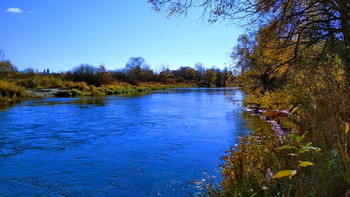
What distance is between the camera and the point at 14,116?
13.4 metres

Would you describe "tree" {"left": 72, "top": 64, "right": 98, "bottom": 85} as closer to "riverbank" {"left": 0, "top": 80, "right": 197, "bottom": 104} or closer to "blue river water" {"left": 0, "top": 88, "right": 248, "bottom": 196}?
"riverbank" {"left": 0, "top": 80, "right": 197, "bottom": 104}

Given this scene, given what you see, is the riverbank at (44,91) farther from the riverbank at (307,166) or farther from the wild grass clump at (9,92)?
the riverbank at (307,166)

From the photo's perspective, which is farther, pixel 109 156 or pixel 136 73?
pixel 136 73

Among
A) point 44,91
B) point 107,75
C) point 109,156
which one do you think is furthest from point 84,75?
point 109,156

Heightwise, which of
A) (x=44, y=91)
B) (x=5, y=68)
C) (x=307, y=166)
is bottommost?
(x=307, y=166)

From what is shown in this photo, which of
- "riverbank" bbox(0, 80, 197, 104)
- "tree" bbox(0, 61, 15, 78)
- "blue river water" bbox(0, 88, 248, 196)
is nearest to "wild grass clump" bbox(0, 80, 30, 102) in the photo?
"riverbank" bbox(0, 80, 197, 104)

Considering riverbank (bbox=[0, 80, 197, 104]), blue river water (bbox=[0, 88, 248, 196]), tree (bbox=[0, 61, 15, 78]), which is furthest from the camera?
tree (bbox=[0, 61, 15, 78])

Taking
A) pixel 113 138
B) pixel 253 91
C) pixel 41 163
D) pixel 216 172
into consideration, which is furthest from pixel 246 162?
pixel 253 91

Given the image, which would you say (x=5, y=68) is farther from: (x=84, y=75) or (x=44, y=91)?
(x=84, y=75)

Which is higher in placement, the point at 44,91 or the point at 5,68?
the point at 5,68

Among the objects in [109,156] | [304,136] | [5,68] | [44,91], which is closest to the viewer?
[304,136]

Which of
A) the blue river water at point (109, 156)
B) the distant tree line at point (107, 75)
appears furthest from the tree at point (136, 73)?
the blue river water at point (109, 156)

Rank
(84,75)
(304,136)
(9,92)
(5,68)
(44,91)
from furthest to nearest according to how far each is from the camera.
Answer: (84,75) < (44,91) < (5,68) < (9,92) < (304,136)

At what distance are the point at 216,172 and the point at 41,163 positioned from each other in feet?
13.3
